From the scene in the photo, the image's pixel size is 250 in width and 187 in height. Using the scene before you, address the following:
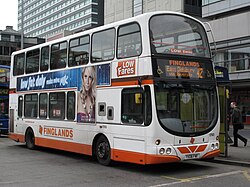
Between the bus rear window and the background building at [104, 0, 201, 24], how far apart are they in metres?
33.9

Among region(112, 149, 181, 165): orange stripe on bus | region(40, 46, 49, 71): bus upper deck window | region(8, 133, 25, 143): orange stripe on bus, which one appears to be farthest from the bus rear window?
region(8, 133, 25, 143): orange stripe on bus

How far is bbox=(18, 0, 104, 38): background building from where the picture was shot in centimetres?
9475

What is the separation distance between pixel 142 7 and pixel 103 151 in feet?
129

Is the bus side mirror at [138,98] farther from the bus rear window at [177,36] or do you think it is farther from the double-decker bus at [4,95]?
the double-decker bus at [4,95]

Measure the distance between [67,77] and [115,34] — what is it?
2.85m

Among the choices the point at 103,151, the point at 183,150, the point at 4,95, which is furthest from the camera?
the point at 4,95

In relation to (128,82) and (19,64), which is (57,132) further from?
(19,64)

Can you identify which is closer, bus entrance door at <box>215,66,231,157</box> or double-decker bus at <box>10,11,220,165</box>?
double-decker bus at <box>10,11,220,165</box>

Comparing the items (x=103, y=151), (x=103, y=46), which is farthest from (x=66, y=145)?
(x=103, y=46)

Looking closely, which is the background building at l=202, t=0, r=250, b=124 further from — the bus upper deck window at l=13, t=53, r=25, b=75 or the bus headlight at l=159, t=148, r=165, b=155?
the bus headlight at l=159, t=148, r=165, b=155

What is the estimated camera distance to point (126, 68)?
10.3m

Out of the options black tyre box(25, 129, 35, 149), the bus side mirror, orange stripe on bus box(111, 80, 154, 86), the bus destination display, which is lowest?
black tyre box(25, 129, 35, 149)

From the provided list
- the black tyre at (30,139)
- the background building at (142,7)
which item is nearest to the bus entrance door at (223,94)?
the black tyre at (30,139)

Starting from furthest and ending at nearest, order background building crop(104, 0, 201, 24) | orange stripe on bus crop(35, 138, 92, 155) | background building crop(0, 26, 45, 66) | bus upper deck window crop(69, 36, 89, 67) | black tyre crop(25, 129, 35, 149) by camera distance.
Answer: background building crop(0, 26, 45, 66) < background building crop(104, 0, 201, 24) < black tyre crop(25, 129, 35, 149) < bus upper deck window crop(69, 36, 89, 67) < orange stripe on bus crop(35, 138, 92, 155)
